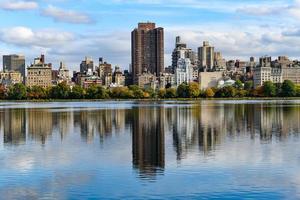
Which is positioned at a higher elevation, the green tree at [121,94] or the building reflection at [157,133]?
the green tree at [121,94]

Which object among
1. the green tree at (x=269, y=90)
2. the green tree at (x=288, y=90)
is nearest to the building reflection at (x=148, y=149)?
the green tree at (x=269, y=90)

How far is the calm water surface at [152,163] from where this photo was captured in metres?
18.8

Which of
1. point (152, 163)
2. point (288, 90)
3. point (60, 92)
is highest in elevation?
point (288, 90)

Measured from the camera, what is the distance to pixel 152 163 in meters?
24.2

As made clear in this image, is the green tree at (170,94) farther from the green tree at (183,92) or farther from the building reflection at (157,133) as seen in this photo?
the building reflection at (157,133)

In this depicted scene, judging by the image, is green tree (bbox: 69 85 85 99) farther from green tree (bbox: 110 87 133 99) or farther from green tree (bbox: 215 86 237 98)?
green tree (bbox: 215 86 237 98)

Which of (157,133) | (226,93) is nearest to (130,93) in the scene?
(226,93)

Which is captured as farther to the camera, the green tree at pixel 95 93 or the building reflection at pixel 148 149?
the green tree at pixel 95 93

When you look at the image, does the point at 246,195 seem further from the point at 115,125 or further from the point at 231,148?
the point at 115,125

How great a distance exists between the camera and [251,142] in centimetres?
3141

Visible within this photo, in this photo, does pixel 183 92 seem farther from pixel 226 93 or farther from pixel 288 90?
pixel 288 90

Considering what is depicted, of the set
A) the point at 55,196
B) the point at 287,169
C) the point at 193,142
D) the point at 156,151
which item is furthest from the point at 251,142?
the point at 55,196

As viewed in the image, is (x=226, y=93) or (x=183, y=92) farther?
→ (x=183, y=92)

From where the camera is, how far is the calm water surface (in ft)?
61.7
